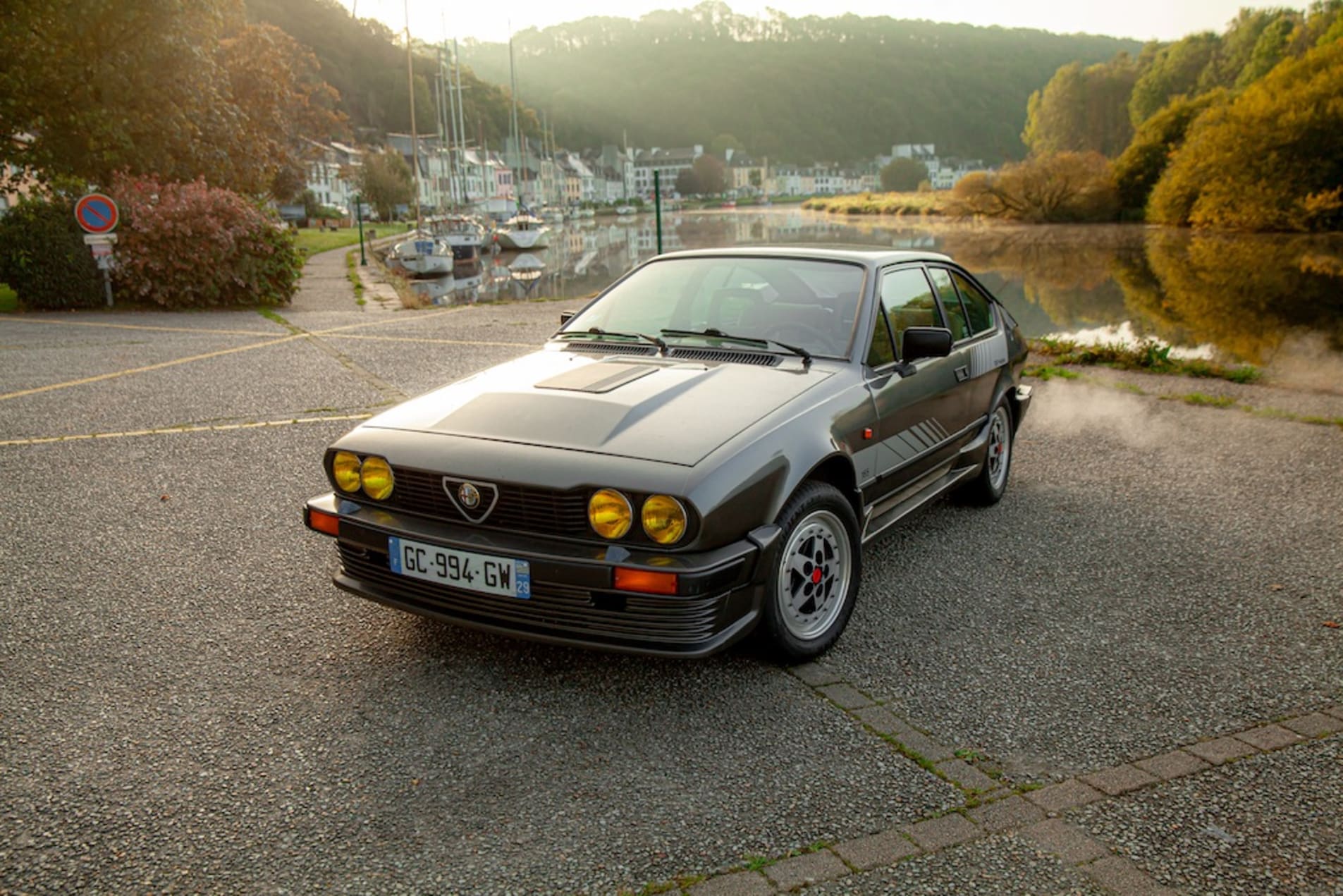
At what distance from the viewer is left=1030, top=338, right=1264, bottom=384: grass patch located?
9.82 metres

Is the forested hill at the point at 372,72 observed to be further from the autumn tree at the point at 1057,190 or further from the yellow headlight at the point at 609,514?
the yellow headlight at the point at 609,514

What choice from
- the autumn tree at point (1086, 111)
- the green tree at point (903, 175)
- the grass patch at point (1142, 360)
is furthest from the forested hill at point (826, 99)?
Result: the grass patch at point (1142, 360)

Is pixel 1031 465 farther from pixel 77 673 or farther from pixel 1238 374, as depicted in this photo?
pixel 77 673

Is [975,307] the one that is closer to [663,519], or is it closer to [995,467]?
[995,467]

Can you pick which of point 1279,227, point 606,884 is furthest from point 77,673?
point 1279,227

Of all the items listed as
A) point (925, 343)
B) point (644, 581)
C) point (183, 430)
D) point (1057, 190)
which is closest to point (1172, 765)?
point (644, 581)

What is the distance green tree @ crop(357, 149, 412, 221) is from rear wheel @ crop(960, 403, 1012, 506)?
76.4 m

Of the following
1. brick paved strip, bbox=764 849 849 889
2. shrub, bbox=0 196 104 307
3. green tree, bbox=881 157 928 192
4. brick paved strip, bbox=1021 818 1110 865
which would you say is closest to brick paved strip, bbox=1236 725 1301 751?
brick paved strip, bbox=1021 818 1110 865

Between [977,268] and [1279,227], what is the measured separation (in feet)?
63.2

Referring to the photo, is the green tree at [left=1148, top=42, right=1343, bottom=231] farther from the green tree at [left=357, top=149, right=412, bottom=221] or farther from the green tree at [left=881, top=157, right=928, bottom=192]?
the green tree at [left=881, top=157, right=928, bottom=192]

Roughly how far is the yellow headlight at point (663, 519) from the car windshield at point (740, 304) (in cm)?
142

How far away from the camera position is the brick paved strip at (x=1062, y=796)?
280 cm

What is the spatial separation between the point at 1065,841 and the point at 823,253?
10.0 feet

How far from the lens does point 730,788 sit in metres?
2.90
